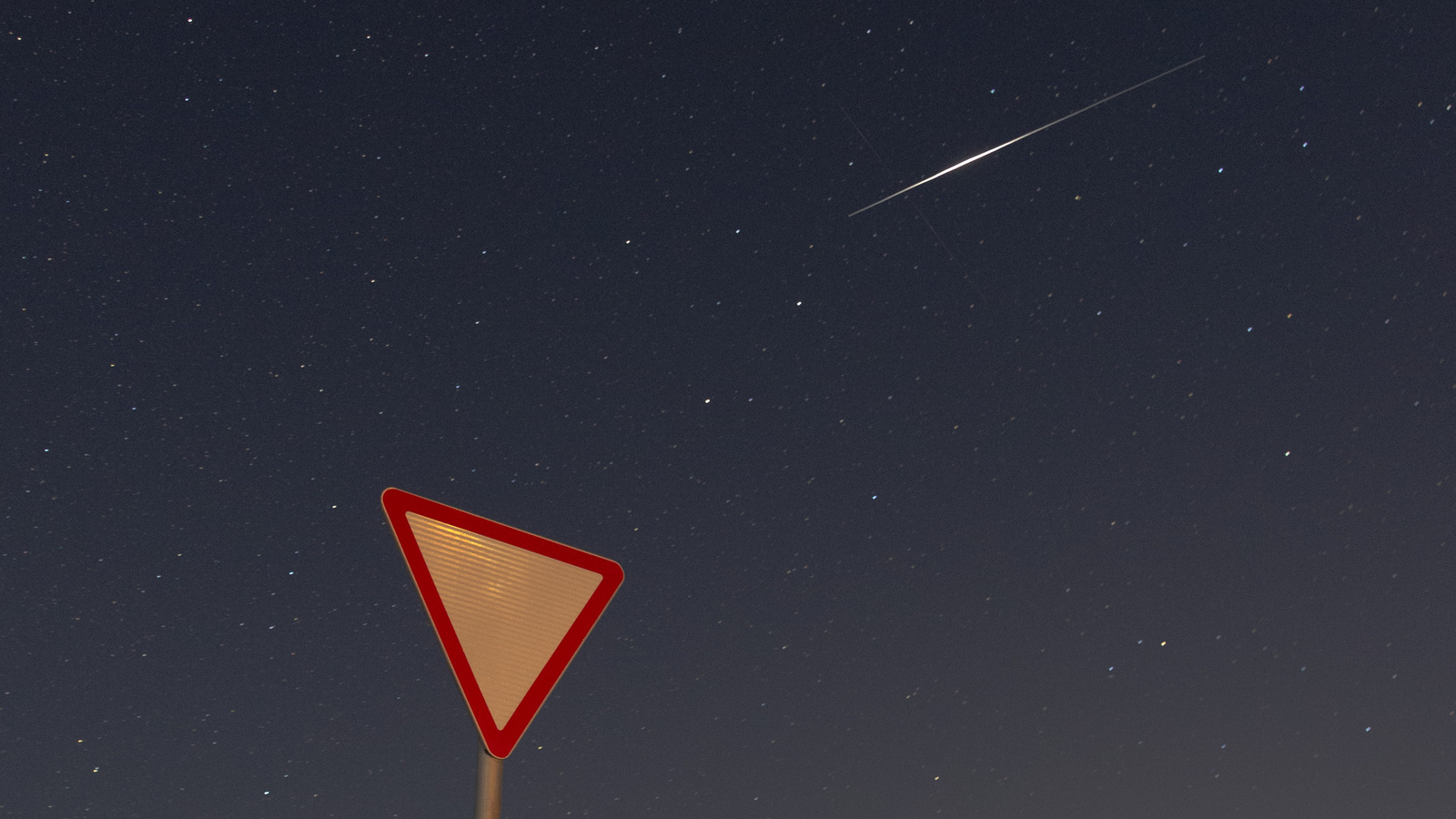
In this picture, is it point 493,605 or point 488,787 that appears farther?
point 493,605

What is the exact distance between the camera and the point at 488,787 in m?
1.71

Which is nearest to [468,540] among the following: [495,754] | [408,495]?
[408,495]

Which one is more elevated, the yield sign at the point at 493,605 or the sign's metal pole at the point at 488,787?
the yield sign at the point at 493,605

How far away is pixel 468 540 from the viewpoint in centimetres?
188

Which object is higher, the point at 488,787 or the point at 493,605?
the point at 493,605

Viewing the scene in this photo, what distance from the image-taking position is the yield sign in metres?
1.81

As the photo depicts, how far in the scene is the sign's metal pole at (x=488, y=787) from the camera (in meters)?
1.69

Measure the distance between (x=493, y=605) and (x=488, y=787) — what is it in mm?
313

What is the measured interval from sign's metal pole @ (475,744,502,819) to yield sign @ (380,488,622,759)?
0.02 metres

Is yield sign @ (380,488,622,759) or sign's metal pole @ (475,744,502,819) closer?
sign's metal pole @ (475,744,502,819)

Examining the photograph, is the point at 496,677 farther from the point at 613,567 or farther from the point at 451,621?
the point at 613,567

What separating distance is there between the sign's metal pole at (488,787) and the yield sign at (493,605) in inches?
0.8

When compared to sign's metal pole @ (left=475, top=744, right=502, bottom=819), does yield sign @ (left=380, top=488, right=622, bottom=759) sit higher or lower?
higher

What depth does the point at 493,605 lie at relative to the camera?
1868 mm
